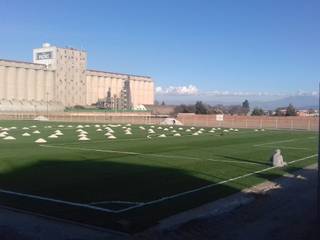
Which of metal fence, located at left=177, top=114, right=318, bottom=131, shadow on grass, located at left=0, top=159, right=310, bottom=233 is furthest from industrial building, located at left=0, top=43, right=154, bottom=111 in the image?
shadow on grass, located at left=0, top=159, right=310, bottom=233

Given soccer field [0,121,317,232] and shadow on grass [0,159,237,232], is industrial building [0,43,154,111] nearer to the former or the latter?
soccer field [0,121,317,232]

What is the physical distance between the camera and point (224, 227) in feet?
36.1

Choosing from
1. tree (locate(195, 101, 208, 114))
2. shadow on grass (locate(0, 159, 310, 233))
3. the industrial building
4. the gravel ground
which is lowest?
the gravel ground

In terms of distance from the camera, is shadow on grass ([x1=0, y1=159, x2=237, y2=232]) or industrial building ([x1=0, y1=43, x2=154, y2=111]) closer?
shadow on grass ([x1=0, y1=159, x2=237, y2=232])

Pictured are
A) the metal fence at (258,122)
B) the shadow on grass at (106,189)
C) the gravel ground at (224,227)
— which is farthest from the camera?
the metal fence at (258,122)

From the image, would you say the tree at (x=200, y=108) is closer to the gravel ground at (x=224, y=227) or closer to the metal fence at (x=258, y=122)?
the metal fence at (x=258, y=122)

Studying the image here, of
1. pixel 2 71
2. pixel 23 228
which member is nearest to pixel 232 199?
pixel 23 228

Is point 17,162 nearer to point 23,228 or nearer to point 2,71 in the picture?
point 23,228

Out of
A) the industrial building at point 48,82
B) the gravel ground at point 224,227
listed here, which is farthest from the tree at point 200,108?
the gravel ground at point 224,227

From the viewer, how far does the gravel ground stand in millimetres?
9961

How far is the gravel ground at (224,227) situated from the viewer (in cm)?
996

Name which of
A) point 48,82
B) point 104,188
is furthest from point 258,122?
point 48,82

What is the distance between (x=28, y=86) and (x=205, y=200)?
6311 inches

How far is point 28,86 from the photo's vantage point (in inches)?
6604
